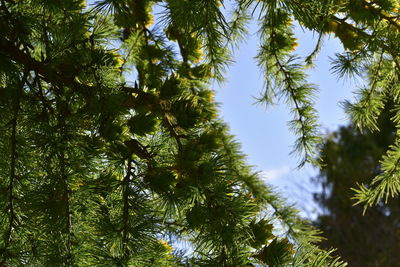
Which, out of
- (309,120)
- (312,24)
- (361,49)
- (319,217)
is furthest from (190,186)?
(319,217)

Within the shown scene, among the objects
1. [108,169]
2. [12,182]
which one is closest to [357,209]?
[108,169]

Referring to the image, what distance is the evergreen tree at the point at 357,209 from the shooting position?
17.5ft

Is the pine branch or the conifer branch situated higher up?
the conifer branch

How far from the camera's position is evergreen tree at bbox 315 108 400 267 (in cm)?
533

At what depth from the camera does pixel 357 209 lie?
5.71 m

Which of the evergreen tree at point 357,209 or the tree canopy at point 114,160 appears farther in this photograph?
the evergreen tree at point 357,209

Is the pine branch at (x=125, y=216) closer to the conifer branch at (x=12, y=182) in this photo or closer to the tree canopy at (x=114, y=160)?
the tree canopy at (x=114, y=160)

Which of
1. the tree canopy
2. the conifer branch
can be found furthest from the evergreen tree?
the conifer branch

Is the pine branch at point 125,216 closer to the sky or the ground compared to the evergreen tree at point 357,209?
closer to the ground

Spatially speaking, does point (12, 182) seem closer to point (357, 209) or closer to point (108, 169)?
point (108, 169)

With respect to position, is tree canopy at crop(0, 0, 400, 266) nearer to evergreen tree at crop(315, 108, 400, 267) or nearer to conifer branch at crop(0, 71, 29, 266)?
conifer branch at crop(0, 71, 29, 266)

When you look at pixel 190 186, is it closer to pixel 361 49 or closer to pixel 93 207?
pixel 93 207

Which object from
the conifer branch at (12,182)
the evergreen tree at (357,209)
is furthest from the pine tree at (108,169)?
the evergreen tree at (357,209)

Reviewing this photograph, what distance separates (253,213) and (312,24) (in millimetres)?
303
